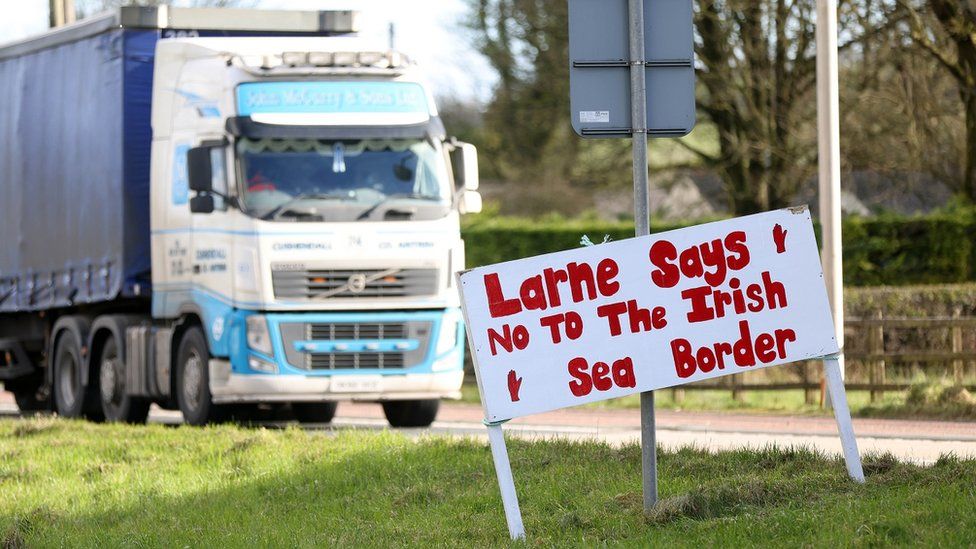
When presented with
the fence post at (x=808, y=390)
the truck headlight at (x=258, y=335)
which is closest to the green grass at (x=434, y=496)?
the truck headlight at (x=258, y=335)

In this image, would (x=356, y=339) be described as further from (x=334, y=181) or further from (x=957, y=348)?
(x=957, y=348)

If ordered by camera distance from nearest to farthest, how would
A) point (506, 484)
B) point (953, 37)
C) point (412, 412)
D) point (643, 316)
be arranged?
point (506, 484), point (643, 316), point (412, 412), point (953, 37)

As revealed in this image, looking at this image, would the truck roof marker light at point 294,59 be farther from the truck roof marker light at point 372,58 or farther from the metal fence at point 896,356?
the metal fence at point 896,356

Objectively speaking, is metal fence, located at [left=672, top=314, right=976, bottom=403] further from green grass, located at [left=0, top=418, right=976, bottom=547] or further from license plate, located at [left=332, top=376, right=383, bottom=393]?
green grass, located at [left=0, top=418, right=976, bottom=547]

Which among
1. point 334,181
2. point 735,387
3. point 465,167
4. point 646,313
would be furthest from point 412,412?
point 646,313

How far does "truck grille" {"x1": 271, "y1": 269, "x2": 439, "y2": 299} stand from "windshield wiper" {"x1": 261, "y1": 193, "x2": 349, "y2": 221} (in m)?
0.56

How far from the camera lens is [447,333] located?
53.6 ft

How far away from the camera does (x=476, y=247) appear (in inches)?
1271

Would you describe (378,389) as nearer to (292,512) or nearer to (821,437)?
(821,437)

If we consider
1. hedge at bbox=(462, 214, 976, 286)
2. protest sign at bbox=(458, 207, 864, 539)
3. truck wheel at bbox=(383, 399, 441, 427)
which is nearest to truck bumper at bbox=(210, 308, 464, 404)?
truck wheel at bbox=(383, 399, 441, 427)

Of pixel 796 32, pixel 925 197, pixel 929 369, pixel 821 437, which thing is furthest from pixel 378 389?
pixel 925 197

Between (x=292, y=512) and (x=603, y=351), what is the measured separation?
2696 mm

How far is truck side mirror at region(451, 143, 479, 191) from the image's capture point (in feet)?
53.7

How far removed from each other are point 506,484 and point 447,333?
7.92m
